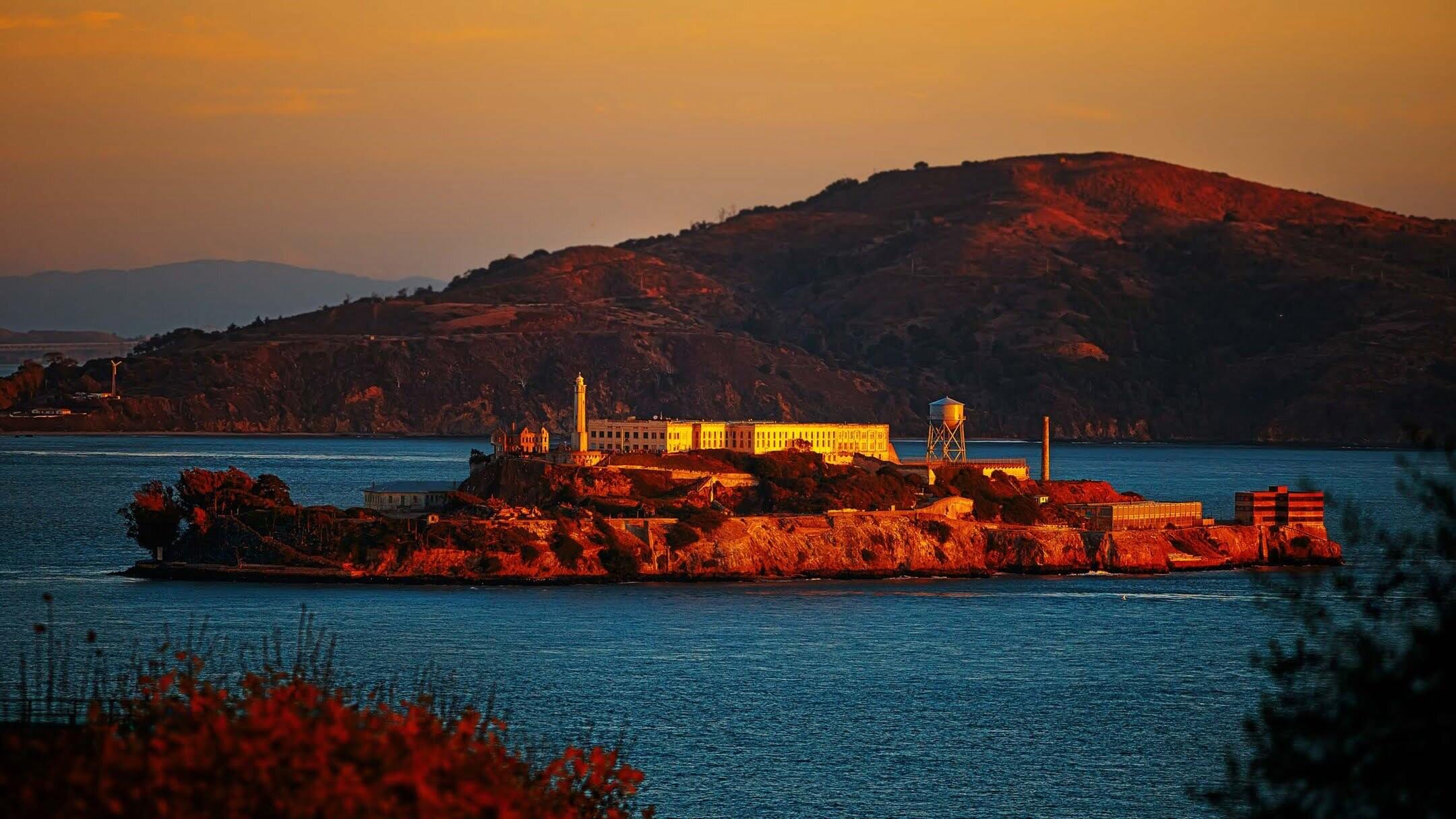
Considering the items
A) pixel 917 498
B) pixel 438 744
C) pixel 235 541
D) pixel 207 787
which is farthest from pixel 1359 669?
pixel 917 498

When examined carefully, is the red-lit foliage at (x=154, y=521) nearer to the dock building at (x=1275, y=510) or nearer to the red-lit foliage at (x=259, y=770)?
the dock building at (x=1275, y=510)

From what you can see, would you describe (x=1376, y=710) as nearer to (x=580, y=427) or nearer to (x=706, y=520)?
(x=706, y=520)

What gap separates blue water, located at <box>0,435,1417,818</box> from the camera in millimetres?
38406

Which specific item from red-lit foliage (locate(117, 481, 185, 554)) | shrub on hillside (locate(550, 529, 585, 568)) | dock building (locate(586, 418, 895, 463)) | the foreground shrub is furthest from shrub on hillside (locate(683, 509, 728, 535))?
the foreground shrub

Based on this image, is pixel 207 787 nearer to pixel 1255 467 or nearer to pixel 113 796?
pixel 113 796

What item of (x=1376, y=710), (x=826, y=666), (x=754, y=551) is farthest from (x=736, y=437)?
(x=1376, y=710)

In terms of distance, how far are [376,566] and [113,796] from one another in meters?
57.7

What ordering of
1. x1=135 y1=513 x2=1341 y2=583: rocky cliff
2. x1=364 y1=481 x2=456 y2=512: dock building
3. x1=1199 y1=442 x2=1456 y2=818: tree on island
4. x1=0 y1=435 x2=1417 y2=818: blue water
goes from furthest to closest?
x1=364 y1=481 x2=456 y2=512: dock building < x1=135 y1=513 x2=1341 y2=583: rocky cliff < x1=0 y1=435 x2=1417 y2=818: blue water < x1=1199 y1=442 x2=1456 y2=818: tree on island

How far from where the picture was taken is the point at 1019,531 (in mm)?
82375

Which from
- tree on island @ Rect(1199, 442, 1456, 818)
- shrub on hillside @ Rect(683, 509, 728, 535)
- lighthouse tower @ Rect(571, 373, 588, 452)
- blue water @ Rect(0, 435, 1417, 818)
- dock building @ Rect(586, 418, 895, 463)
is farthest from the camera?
dock building @ Rect(586, 418, 895, 463)

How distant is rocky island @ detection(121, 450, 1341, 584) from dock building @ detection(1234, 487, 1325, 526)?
708mm

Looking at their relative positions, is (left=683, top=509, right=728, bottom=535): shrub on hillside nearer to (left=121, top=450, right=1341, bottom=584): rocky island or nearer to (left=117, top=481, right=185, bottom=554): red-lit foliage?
(left=121, top=450, right=1341, bottom=584): rocky island

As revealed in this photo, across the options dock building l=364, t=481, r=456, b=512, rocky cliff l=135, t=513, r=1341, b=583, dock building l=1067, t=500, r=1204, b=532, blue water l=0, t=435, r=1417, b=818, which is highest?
dock building l=364, t=481, r=456, b=512

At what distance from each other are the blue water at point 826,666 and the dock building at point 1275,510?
10.9ft
